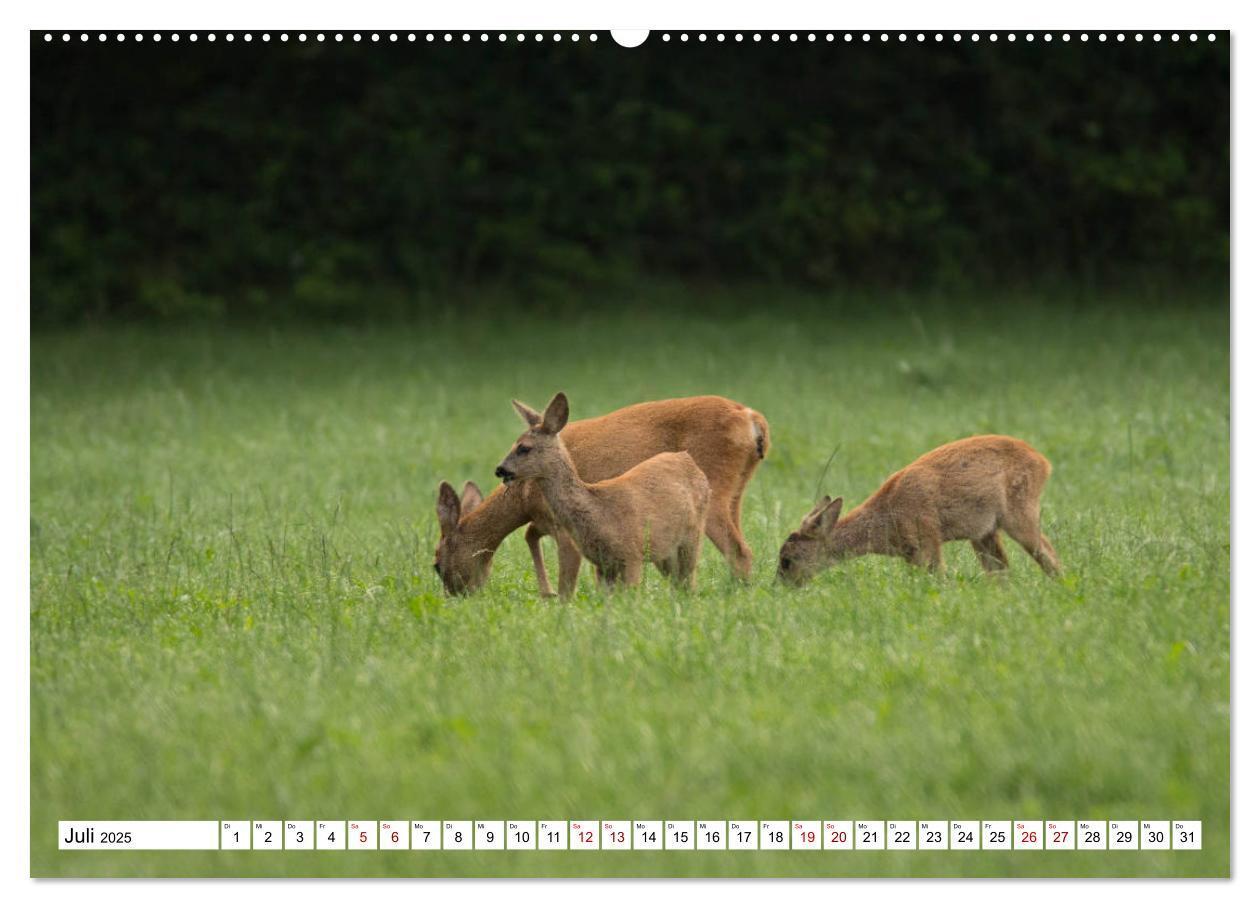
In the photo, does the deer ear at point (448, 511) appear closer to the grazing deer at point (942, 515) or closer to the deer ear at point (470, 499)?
the deer ear at point (470, 499)

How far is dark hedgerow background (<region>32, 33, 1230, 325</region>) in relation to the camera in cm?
1462

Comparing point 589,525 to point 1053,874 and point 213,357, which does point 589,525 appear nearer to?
point 1053,874

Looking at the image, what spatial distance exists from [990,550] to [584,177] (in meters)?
10.7

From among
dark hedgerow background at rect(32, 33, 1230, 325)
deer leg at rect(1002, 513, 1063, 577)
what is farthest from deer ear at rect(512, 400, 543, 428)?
dark hedgerow background at rect(32, 33, 1230, 325)

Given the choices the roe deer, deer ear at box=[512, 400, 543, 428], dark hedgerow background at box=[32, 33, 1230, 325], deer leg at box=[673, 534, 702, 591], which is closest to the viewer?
the roe deer

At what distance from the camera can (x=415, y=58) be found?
55.2 feet

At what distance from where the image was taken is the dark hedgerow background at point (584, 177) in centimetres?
1462

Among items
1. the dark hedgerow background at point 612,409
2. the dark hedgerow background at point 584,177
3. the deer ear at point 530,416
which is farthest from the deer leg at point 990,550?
the dark hedgerow background at point 584,177

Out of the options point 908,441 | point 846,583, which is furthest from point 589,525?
point 908,441

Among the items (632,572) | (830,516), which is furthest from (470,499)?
(830,516)

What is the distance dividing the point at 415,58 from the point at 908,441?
20.2ft

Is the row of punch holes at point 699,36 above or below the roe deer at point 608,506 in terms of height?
above

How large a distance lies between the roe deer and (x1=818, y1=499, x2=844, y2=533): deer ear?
627 millimetres

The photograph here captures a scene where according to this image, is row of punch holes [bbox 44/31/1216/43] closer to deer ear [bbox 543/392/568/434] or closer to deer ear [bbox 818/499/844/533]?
deer ear [bbox 543/392/568/434]
